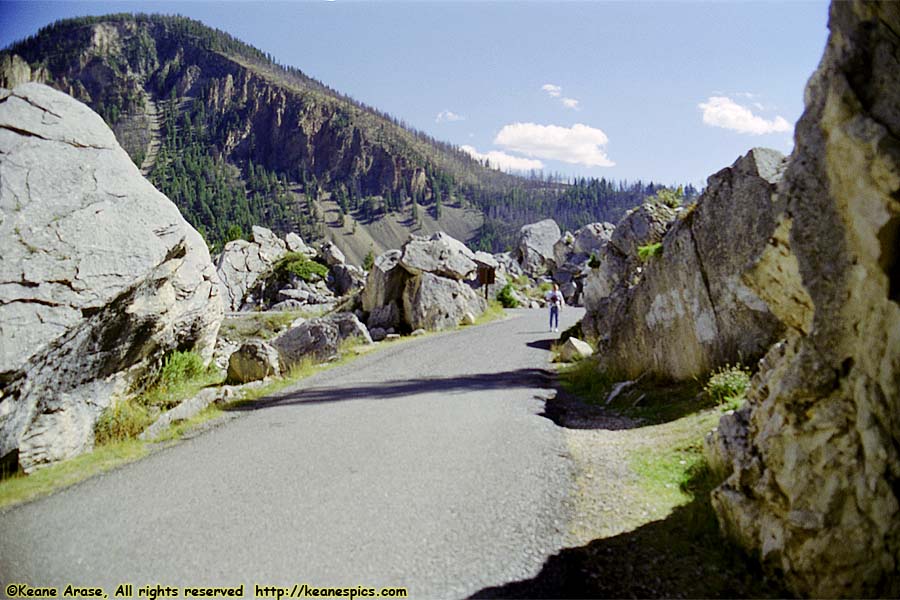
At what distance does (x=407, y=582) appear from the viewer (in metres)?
4.46

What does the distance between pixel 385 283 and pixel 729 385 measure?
18.0m

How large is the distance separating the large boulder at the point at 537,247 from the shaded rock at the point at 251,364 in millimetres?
44291

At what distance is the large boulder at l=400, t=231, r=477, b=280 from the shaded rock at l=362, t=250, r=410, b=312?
0.45 meters

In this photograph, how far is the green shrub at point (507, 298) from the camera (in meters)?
36.2

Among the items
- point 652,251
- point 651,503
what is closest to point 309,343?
point 652,251

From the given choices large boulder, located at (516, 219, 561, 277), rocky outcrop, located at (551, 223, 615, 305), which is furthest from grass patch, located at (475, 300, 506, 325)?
large boulder, located at (516, 219, 561, 277)

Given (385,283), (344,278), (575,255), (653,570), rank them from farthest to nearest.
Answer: (344,278)
(575,255)
(385,283)
(653,570)

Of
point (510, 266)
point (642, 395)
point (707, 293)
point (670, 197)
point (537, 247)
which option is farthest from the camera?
point (537, 247)

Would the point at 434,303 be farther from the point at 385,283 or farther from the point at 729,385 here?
the point at 729,385

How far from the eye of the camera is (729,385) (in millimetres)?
8602

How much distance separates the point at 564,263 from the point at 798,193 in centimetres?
4863

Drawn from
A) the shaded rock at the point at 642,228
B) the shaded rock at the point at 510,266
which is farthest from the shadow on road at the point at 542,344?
the shaded rock at the point at 510,266

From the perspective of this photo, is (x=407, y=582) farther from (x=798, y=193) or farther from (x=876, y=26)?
(x=876, y=26)

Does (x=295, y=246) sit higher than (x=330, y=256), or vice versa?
(x=295, y=246)
